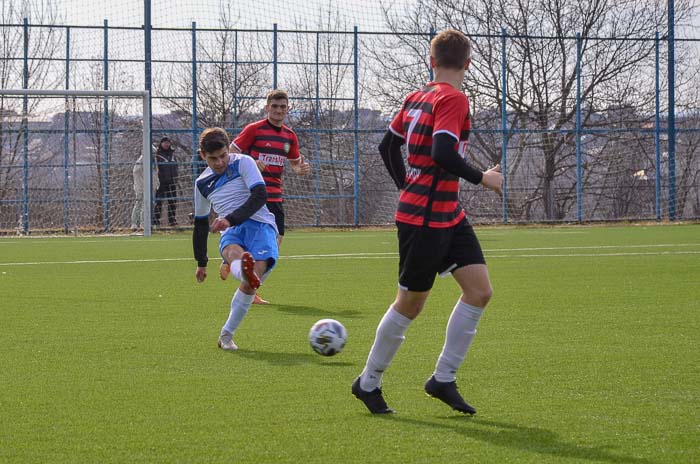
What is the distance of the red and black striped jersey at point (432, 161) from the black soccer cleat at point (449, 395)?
27.2 inches

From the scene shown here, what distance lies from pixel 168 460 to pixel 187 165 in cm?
2015

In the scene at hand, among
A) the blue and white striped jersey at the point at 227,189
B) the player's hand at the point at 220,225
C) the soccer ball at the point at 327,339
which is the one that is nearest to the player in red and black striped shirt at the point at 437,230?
the soccer ball at the point at 327,339

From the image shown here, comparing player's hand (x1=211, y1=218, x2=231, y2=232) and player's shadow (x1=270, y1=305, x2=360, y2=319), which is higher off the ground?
player's hand (x1=211, y1=218, x2=231, y2=232)

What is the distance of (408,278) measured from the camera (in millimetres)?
4543

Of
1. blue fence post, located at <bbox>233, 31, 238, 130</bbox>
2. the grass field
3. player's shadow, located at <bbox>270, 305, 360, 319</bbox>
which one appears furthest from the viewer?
blue fence post, located at <bbox>233, 31, 238, 130</bbox>

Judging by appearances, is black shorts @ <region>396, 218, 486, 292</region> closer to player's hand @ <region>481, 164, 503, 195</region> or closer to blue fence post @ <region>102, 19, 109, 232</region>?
player's hand @ <region>481, 164, 503, 195</region>

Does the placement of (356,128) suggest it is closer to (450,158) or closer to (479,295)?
(479,295)

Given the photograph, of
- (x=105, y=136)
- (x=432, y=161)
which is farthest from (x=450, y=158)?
(x=105, y=136)

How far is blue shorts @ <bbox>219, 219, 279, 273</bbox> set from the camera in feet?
22.5

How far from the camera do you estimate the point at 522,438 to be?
13.3ft

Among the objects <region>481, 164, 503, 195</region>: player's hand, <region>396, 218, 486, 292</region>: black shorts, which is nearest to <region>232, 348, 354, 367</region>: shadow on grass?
<region>396, 218, 486, 292</region>: black shorts

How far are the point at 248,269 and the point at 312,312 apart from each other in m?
2.36

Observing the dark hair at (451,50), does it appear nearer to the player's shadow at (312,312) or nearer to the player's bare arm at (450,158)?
the player's bare arm at (450,158)

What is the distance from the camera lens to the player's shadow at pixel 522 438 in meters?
3.76
